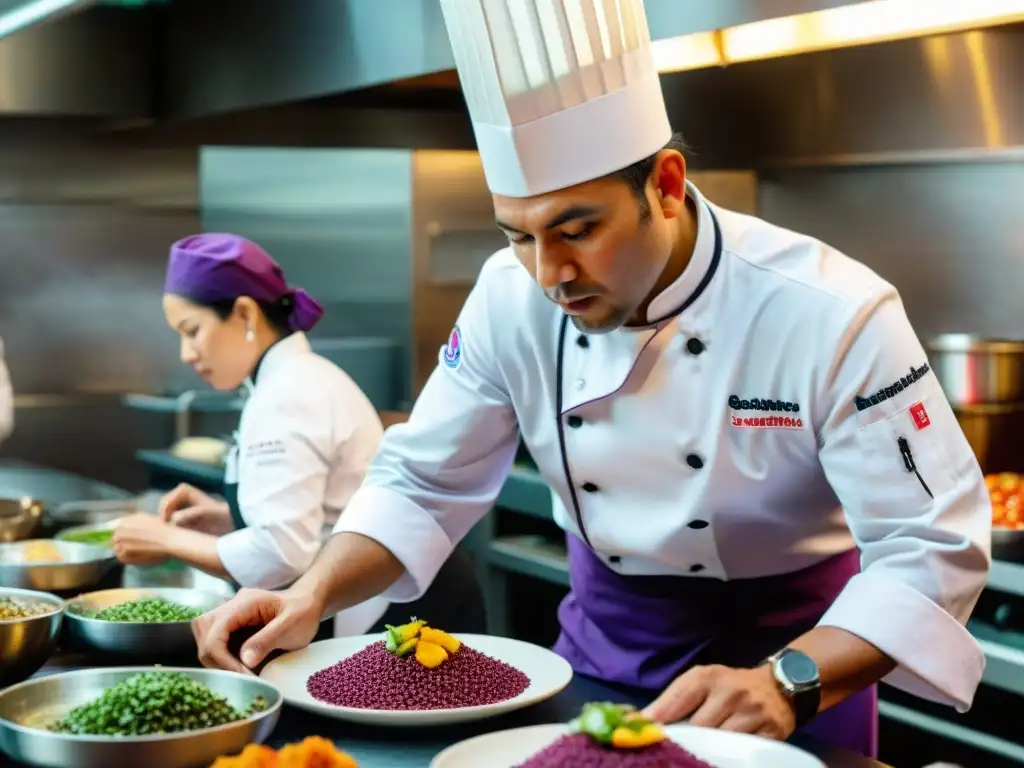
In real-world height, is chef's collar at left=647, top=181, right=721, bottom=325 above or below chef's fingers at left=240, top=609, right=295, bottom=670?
above

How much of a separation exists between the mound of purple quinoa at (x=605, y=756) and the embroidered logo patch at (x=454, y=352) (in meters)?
0.87

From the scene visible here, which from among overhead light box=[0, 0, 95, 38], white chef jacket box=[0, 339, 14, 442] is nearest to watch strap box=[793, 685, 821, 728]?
overhead light box=[0, 0, 95, 38]

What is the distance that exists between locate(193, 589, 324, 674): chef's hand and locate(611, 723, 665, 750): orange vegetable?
2.07 feet

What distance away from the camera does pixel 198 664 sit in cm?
203

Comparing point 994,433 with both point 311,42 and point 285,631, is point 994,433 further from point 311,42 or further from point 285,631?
point 285,631

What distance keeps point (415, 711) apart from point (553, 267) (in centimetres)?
56

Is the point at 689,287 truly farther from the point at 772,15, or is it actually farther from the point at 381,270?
the point at 381,270

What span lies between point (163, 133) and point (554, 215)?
4635mm

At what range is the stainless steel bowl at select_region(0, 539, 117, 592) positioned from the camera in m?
2.49

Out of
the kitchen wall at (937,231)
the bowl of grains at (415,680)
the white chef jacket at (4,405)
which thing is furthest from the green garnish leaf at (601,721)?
the white chef jacket at (4,405)

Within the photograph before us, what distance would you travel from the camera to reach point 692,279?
197 centimetres

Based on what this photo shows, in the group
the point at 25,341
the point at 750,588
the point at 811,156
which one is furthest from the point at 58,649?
the point at 25,341

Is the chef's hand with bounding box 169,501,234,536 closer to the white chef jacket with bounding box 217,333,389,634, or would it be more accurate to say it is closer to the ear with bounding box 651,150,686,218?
the white chef jacket with bounding box 217,333,389,634

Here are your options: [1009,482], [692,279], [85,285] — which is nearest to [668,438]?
[692,279]
